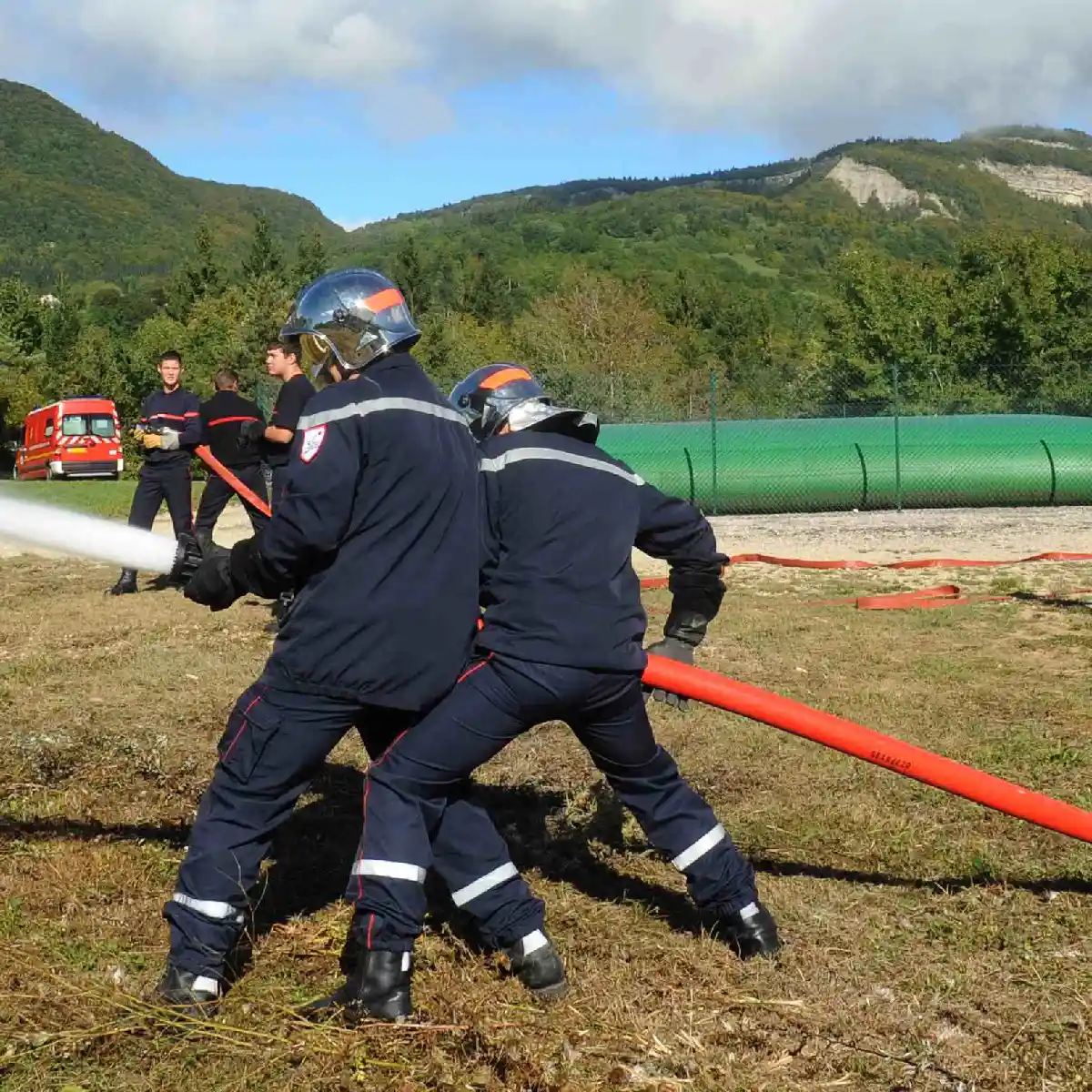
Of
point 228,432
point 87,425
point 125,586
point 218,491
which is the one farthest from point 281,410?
point 87,425

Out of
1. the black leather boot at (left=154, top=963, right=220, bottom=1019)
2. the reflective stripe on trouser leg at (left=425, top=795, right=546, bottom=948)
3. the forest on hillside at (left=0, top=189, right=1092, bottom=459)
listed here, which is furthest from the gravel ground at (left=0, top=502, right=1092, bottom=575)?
the black leather boot at (left=154, top=963, right=220, bottom=1019)

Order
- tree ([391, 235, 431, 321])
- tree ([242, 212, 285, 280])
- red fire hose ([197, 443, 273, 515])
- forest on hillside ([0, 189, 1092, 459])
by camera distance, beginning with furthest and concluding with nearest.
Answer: tree ([391, 235, 431, 321]), tree ([242, 212, 285, 280]), forest on hillside ([0, 189, 1092, 459]), red fire hose ([197, 443, 273, 515])

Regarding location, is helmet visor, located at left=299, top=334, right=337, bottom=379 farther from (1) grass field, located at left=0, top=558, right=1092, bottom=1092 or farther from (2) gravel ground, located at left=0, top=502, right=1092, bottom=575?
(2) gravel ground, located at left=0, top=502, right=1092, bottom=575

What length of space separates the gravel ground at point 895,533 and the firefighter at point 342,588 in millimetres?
10441

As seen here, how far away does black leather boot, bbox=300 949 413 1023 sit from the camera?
3.54 meters

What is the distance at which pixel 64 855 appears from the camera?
15.8 feet

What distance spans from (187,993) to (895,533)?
50.0 feet

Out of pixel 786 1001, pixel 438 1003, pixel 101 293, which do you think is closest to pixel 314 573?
pixel 438 1003

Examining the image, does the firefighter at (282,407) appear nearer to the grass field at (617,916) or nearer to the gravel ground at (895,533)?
the grass field at (617,916)

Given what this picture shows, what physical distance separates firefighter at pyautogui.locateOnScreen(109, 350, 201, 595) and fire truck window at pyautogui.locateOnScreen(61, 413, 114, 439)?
85.4 ft

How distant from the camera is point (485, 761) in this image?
375cm

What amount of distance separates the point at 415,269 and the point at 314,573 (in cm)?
7272

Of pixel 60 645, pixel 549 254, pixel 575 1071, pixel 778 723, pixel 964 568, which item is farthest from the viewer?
pixel 549 254

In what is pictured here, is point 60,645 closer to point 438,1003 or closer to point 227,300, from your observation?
point 438,1003
